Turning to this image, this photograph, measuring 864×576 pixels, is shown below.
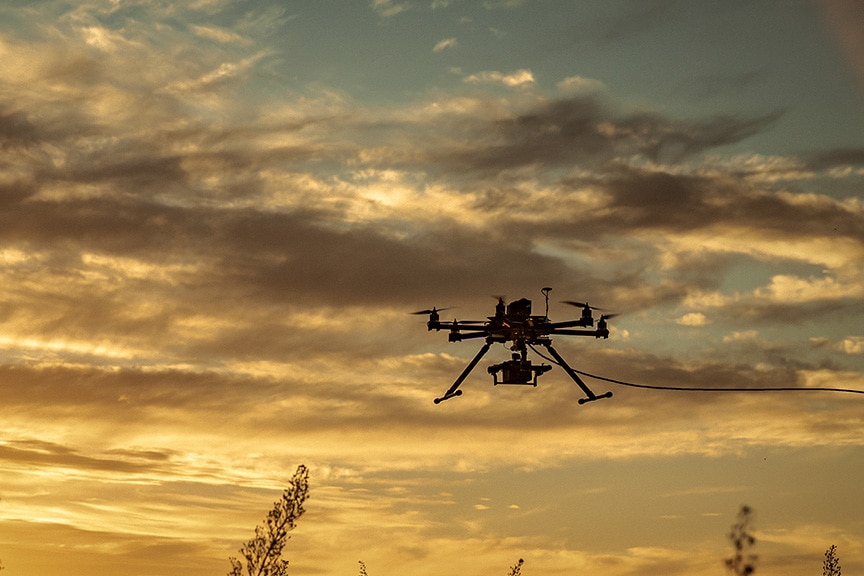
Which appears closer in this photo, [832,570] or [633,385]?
[633,385]

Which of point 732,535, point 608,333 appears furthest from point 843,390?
point 608,333

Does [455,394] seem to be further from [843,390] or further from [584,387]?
[843,390]

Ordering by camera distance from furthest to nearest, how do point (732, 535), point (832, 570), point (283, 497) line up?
point (832, 570)
point (283, 497)
point (732, 535)

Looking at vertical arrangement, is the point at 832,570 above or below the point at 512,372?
below

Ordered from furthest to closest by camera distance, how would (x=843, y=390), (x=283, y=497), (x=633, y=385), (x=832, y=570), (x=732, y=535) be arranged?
1. (x=832, y=570)
2. (x=633, y=385)
3. (x=283, y=497)
4. (x=843, y=390)
5. (x=732, y=535)

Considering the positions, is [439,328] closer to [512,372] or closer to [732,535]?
[512,372]

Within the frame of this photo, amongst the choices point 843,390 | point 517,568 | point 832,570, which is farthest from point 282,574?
point 832,570

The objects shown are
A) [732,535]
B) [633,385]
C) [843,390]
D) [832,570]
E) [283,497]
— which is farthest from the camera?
[832,570]

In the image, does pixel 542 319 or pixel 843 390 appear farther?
pixel 542 319

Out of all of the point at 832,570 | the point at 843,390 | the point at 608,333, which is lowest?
the point at 832,570
